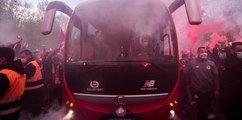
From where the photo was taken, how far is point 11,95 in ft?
12.8

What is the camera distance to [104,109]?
381 centimetres

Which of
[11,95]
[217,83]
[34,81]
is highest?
[34,81]

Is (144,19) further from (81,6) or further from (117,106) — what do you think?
(117,106)

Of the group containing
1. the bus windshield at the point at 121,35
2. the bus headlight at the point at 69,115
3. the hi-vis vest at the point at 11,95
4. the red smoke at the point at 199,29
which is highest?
the red smoke at the point at 199,29

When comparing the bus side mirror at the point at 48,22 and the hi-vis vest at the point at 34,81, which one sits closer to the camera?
the bus side mirror at the point at 48,22

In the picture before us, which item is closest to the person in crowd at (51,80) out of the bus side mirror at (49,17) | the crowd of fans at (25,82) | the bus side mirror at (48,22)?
the crowd of fans at (25,82)

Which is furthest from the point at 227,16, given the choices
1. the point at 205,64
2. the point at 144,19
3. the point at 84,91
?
the point at 84,91

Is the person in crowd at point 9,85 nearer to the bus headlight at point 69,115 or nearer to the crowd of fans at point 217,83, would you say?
the bus headlight at point 69,115

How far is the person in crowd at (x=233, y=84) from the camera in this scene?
15.0 feet

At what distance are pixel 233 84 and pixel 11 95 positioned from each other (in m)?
3.73

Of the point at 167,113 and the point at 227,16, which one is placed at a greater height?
the point at 227,16

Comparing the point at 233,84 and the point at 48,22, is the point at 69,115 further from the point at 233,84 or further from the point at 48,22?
the point at 233,84

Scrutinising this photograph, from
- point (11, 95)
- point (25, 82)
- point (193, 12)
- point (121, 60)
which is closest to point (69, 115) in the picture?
point (11, 95)

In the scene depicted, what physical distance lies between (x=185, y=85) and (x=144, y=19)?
11.8 ft
